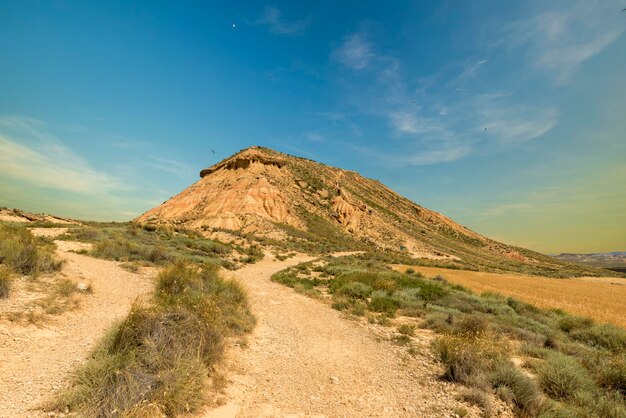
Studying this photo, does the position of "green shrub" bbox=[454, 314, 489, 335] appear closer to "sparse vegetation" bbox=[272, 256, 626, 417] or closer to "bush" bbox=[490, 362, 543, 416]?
"sparse vegetation" bbox=[272, 256, 626, 417]

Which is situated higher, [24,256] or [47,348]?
[24,256]

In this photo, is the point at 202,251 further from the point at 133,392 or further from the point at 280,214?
the point at 280,214

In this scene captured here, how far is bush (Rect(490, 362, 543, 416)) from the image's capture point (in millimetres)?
6082

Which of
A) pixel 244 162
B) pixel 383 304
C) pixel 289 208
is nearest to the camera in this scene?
pixel 383 304

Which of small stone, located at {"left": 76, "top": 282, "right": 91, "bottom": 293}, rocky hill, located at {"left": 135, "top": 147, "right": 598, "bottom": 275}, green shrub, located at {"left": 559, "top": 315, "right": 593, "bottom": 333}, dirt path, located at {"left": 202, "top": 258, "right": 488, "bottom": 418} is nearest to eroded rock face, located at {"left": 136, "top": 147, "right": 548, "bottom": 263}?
rocky hill, located at {"left": 135, "top": 147, "right": 598, "bottom": 275}

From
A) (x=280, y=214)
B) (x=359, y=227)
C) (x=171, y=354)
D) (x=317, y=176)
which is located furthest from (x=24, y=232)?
(x=317, y=176)

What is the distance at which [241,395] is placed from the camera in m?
6.05

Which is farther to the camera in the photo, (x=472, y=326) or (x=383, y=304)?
(x=383, y=304)

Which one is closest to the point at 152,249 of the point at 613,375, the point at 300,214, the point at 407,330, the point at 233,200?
the point at 407,330

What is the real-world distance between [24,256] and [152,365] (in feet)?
→ 33.1

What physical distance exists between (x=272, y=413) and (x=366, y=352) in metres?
3.95

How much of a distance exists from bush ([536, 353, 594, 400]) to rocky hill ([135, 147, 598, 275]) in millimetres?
38947

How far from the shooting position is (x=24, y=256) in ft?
37.8

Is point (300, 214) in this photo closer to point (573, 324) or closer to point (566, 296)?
point (566, 296)
